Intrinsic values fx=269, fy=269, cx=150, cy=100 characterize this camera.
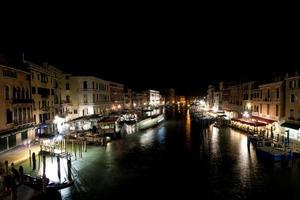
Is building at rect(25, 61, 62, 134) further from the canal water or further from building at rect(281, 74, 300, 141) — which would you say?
building at rect(281, 74, 300, 141)

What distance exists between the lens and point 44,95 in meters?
47.5

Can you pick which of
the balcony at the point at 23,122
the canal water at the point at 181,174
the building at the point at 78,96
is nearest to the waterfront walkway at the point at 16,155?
the balcony at the point at 23,122

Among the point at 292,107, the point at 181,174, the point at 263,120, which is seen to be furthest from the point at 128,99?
the point at 181,174

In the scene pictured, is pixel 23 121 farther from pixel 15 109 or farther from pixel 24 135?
pixel 15 109

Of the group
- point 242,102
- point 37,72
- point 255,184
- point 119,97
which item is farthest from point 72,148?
point 119,97

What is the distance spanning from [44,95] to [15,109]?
11.3m

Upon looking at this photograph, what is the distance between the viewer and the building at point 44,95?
4369 cm

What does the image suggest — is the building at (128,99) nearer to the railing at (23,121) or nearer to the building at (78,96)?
the building at (78,96)

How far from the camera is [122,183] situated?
26.6 metres

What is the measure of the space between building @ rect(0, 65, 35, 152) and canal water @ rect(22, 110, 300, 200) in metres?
9.23

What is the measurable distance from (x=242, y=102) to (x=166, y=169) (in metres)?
46.1

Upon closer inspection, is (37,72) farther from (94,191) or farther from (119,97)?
(119,97)

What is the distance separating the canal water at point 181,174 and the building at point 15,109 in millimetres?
9232

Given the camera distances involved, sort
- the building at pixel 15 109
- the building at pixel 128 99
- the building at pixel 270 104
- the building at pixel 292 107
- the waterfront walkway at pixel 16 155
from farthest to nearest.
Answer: the building at pixel 128 99 → the building at pixel 270 104 → the building at pixel 292 107 → the building at pixel 15 109 → the waterfront walkway at pixel 16 155
